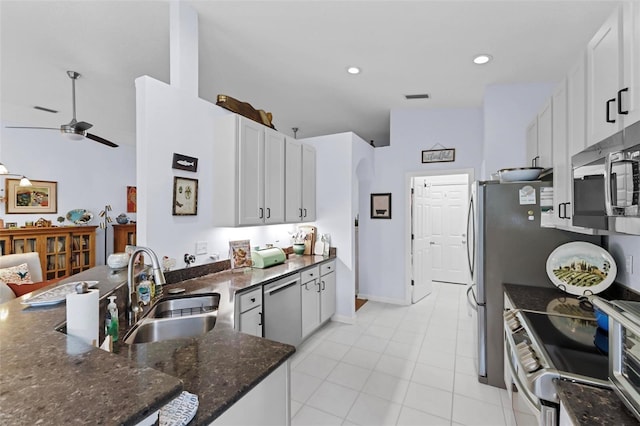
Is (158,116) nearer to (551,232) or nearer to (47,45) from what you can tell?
(47,45)

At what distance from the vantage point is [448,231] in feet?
19.2

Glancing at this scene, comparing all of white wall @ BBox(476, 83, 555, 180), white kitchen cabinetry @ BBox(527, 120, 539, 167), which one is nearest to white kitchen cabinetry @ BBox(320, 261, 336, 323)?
white wall @ BBox(476, 83, 555, 180)

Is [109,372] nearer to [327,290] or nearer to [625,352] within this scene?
[625,352]

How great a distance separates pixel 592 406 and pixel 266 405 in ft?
3.67

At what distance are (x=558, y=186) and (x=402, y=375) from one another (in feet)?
6.48

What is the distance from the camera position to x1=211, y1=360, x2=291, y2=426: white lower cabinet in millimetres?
921

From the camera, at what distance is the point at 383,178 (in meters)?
4.68

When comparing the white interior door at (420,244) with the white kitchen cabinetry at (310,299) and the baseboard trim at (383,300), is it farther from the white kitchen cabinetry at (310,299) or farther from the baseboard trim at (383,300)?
the white kitchen cabinetry at (310,299)

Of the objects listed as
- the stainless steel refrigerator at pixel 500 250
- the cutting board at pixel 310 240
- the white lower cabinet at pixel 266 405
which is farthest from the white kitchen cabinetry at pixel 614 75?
the cutting board at pixel 310 240

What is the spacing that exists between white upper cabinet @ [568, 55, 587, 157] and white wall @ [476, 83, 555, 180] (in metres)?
1.58

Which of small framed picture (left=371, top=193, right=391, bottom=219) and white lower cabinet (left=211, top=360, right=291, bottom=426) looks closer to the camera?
white lower cabinet (left=211, top=360, right=291, bottom=426)

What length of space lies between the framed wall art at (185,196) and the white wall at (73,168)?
13.9 feet

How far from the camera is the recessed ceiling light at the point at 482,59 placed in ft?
9.22

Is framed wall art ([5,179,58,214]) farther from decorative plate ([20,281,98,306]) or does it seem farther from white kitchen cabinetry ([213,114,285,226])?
decorative plate ([20,281,98,306])
